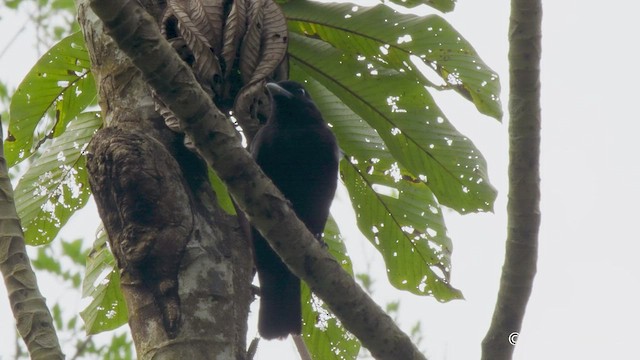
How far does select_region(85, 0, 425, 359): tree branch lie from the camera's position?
2.70 m

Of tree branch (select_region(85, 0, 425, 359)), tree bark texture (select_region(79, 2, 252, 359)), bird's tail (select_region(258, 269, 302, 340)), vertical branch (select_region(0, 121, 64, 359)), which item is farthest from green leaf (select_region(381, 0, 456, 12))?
vertical branch (select_region(0, 121, 64, 359))

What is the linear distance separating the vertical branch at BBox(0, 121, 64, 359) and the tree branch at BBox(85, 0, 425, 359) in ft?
2.26

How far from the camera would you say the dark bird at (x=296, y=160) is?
4.20m

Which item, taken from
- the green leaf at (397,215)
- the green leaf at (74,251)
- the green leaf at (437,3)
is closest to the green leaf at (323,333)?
the green leaf at (397,215)

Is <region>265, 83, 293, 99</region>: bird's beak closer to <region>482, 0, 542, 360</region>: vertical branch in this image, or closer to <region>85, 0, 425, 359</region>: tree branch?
<region>85, 0, 425, 359</region>: tree branch

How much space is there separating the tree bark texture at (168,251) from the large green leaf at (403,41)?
3.99 ft

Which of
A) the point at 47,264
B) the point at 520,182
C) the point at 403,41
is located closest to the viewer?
the point at 520,182

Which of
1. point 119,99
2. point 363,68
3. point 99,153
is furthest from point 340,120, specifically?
point 99,153

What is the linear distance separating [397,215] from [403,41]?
811 millimetres

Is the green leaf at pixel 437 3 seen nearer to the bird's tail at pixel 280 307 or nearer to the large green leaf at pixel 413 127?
the large green leaf at pixel 413 127

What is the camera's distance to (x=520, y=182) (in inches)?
106

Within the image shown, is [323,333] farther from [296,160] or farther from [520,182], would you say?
[520,182]

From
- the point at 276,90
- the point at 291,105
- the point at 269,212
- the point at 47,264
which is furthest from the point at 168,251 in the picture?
the point at 47,264

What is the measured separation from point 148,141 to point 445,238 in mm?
1671
